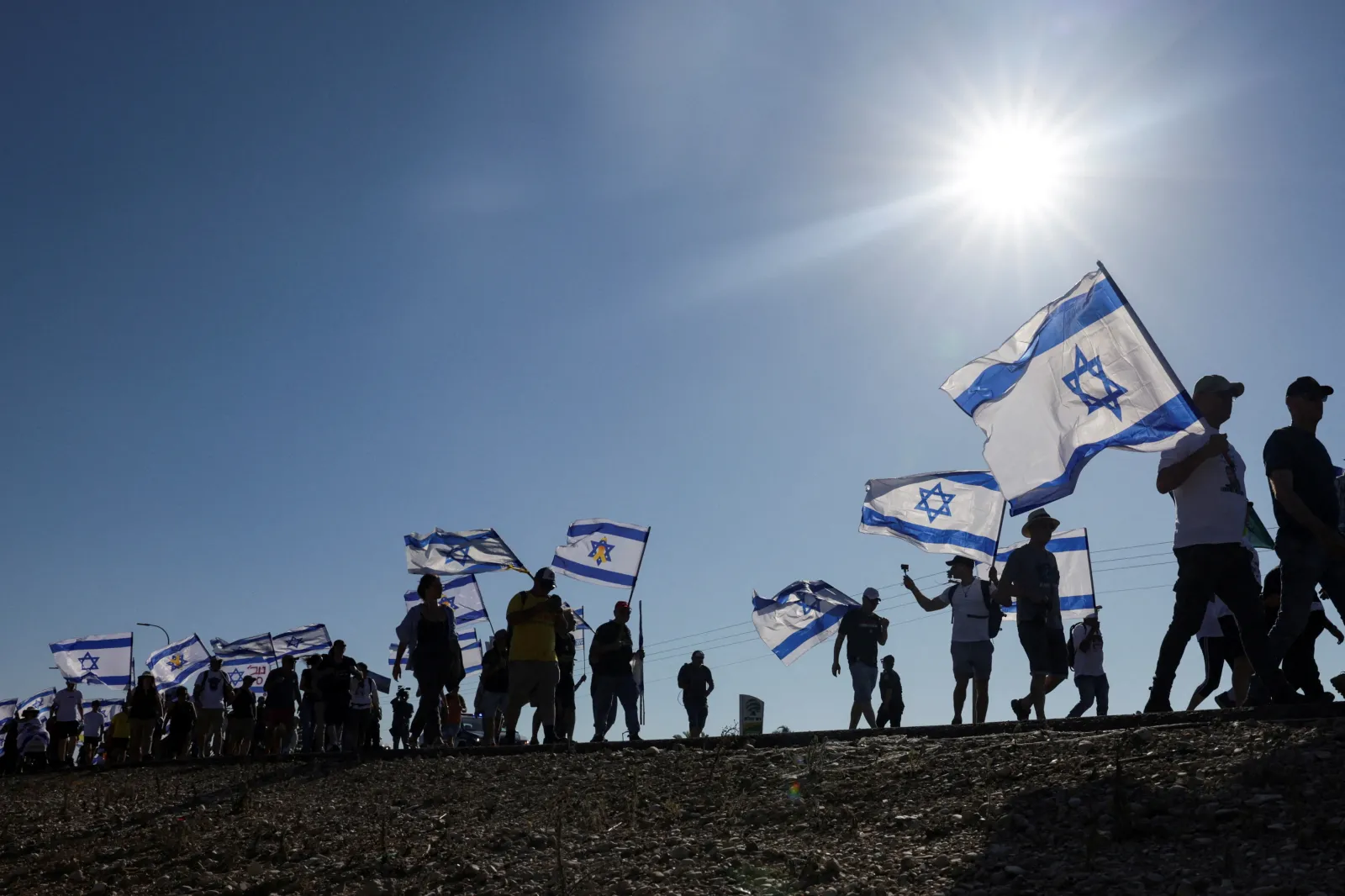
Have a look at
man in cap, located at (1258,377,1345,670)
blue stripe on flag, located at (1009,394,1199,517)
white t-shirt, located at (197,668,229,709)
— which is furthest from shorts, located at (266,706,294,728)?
man in cap, located at (1258,377,1345,670)

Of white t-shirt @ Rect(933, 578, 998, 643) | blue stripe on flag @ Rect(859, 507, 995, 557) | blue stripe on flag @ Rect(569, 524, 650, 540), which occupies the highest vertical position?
blue stripe on flag @ Rect(569, 524, 650, 540)

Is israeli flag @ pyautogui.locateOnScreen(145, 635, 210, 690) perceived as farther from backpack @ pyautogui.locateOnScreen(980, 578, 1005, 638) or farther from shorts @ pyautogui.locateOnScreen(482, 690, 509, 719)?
backpack @ pyautogui.locateOnScreen(980, 578, 1005, 638)

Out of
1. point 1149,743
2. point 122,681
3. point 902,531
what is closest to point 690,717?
point 902,531

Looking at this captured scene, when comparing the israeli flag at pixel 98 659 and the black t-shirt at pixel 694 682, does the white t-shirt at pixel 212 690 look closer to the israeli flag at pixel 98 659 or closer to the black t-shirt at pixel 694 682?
the black t-shirt at pixel 694 682

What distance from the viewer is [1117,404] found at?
902cm

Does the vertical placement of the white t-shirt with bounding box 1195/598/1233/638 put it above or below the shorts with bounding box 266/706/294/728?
above

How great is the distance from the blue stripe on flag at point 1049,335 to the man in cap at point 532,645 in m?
4.59

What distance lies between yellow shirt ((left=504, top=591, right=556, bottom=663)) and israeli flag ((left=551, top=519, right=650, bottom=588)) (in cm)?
919

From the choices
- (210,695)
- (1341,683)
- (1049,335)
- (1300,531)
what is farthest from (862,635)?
(210,695)

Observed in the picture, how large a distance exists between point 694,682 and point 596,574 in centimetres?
458

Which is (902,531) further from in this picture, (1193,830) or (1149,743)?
(1193,830)

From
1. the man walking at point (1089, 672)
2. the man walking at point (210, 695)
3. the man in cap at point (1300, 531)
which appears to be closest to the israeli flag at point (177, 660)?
the man walking at point (210, 695)

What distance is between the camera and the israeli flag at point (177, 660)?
37.0 m

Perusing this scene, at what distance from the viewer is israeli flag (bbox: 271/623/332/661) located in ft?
110
